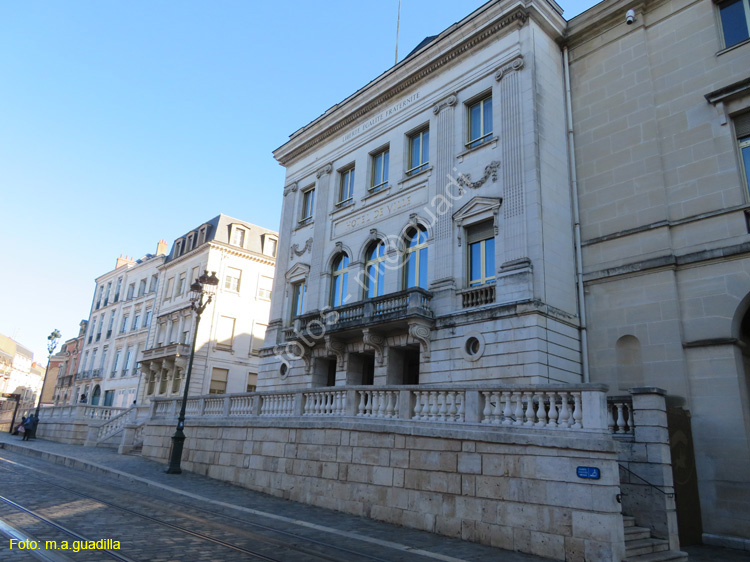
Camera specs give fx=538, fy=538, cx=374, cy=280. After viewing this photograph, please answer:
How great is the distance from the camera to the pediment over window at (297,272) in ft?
74.7

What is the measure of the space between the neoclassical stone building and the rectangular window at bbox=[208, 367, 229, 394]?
14.7 m

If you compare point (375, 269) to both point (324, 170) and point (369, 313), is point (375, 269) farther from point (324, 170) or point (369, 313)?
point (324, 170)

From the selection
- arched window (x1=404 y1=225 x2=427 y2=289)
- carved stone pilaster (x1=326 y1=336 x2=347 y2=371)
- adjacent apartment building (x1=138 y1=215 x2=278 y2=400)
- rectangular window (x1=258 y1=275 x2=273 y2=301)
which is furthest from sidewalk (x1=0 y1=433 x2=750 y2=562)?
rectangular window (x1=258 y1=275 x2=273 y2=301)

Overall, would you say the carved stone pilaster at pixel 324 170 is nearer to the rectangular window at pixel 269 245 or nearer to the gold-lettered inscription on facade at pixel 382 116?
the gold-lettered inscription on facade at pixel 382 116

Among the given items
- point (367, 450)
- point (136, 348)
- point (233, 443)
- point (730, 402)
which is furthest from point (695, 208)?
point (136, 348)

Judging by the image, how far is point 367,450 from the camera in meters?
11.6

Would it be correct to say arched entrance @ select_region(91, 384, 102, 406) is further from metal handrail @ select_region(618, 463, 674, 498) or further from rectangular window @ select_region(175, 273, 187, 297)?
metal handrail @ select_region(618, 463, 674, 498)

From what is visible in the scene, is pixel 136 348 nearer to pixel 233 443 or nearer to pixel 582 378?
pixel 233 443

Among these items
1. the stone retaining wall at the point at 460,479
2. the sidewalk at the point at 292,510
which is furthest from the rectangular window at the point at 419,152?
the sidewalk at the point at 292,510

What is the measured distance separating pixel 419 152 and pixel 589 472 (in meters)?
13.9

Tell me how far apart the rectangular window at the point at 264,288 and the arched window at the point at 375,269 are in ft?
63.8

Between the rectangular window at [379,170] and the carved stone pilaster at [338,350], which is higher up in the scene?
the rectangular window at [379,170]

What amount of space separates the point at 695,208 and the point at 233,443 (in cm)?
1416

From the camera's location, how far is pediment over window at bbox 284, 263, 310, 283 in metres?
22.8
